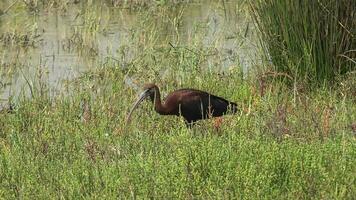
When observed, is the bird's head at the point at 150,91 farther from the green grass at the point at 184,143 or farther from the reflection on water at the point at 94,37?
the reflection on water at the point at 94,37

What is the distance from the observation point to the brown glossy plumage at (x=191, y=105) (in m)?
6.67

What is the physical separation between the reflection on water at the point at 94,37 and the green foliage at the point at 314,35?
1094 mm

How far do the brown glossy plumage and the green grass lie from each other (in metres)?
0.09

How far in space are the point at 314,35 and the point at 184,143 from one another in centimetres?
228

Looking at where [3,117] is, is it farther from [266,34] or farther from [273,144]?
[273,144]

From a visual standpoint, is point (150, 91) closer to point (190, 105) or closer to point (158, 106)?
point (158, 106)

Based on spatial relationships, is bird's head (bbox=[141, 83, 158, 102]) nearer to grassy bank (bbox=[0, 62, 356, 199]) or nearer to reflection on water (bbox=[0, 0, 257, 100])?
grassy bank (bbox=[0, 62, 356, 199])

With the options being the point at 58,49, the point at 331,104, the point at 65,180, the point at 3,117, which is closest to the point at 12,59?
the point at 58,49

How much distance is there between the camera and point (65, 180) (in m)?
4.93

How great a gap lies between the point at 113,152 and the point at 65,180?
2.42 ft

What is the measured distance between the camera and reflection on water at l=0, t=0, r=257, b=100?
949cm

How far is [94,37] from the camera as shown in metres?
11.1

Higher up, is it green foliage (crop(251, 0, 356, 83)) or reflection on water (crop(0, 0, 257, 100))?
green foliage (crop(251, 0, 356, 83))

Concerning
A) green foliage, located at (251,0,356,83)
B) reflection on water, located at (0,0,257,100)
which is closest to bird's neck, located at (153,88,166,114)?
green foliage, located at (251,0,356,83)
